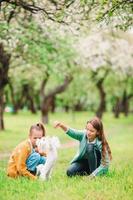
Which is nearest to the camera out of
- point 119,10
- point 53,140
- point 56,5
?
point 53,140

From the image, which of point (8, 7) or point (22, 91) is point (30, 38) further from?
point (22, 91)

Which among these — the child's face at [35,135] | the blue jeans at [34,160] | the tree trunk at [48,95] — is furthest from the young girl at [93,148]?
the tree trunk at [48,95]

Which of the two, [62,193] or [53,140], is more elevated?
→ [53,140]

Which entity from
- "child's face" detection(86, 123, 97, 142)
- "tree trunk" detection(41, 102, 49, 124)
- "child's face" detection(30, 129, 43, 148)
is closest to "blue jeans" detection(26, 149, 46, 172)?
"child's face" detection(30, 129, 43, 148)

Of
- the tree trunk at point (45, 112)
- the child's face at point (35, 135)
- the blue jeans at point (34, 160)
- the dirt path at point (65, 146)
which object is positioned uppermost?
the child's face at point (35, 135)

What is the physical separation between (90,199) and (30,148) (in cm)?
244

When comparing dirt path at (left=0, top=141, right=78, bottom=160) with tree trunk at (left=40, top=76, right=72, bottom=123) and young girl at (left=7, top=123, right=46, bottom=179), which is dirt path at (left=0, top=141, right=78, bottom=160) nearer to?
young girl at (left=7, top=123, right=46, bottom=179)

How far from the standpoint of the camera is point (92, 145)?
12.3 metres

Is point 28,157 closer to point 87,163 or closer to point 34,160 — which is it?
point 34,160

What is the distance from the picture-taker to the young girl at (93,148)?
12.2m

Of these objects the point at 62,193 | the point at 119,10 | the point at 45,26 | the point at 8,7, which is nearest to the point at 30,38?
the point at 45,26

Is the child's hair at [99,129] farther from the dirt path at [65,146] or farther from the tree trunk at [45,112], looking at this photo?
the tree trunk at [45,112]

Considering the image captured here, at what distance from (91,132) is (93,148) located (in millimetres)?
362

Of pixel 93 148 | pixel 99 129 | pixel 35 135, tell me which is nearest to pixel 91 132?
pixel 99 129
